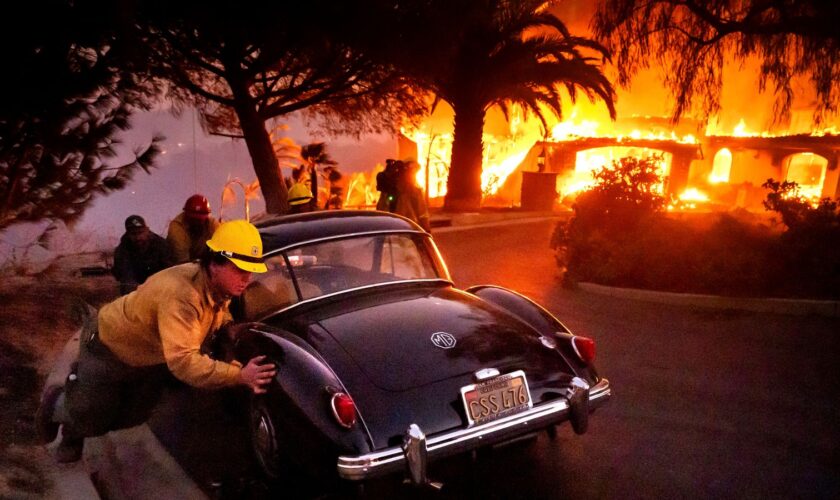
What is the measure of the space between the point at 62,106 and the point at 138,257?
161 centimetres

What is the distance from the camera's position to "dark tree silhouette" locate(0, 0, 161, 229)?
4977 millimetres

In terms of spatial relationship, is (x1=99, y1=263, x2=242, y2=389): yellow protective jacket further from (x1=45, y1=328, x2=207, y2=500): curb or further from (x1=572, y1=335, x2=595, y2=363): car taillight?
(x1=572, y1=335, x2=595, y2=363): car taillight

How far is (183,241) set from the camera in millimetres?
5660

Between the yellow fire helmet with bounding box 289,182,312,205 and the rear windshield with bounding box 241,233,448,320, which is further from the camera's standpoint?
the yellow fire helmet with bounding box 289,182,312,205

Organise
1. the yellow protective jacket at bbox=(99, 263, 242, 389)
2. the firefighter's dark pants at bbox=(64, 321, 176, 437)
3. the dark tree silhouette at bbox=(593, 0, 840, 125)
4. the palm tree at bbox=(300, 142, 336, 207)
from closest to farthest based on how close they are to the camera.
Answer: the yellow protective jacket at bbox=(99, 263, 242, 389) < the firefighter's dark pants at bbox=(64, 321, 176, 437) < the dark tree silhouette at bbox=(593, 0, 840, 125) < the palm tree at bbox=(300, 142, 336, 207)

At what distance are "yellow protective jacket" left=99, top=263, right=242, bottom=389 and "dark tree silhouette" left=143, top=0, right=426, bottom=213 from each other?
19.0ft

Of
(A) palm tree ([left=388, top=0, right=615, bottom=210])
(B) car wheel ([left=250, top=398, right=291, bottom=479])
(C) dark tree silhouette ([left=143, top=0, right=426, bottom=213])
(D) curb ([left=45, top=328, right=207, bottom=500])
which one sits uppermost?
(A) palm tree ([left=388, top=0, right=615, bottom=210])

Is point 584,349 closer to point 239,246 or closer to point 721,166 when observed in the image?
point 239,246

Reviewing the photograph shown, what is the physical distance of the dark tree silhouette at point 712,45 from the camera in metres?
7.97

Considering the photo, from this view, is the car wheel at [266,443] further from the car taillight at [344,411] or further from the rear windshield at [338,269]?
the rear windshield at [338,269]

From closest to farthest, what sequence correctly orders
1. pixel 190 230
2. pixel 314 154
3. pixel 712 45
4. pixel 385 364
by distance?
pixel 385 364, pixel 190 230, pixel 712 45, pixel 314 154

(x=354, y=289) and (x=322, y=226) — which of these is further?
(x=322, y=226)

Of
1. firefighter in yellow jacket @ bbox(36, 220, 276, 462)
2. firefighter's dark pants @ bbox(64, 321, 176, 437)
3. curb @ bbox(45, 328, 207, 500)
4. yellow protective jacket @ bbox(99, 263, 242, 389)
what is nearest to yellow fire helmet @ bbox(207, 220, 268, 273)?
firefighter in yellow jacket @ bbox(36, 220, 276, 462)

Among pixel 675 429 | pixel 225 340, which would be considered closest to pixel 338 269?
pixel 225 340
